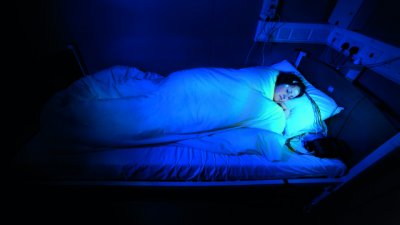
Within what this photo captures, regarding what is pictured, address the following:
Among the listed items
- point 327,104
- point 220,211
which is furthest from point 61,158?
point 327,104

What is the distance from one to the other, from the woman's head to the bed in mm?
152

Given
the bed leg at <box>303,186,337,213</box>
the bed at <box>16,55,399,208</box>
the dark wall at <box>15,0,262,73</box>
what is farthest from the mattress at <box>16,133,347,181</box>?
the dark wall at <box>15,0,262,73</box>

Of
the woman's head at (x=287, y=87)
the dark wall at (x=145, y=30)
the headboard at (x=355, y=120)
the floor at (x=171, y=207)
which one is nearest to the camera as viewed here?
the headboard at (x=355, y=120)

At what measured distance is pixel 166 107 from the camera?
1.15 meters

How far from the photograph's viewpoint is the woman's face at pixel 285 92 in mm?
1333

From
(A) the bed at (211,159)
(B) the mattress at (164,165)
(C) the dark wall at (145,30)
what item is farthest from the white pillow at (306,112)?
(C) the dark wall at (145,30)

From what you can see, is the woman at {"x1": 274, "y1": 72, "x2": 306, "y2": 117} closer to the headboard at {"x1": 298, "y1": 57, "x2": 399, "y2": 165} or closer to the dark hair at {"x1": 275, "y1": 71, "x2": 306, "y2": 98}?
the dark hair at {"x1": 275, "y1": 71, "x2": 306, "y2": 98}

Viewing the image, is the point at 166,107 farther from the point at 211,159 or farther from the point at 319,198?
the point at 319,198

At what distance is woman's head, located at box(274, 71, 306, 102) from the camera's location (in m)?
1.33

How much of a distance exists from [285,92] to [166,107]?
0.89 m

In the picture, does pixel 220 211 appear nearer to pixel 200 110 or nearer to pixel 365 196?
pixel 200 110

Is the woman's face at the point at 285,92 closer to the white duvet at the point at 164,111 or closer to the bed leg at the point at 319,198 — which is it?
the white duvet at the point at 164,111

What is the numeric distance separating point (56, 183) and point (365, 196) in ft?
6.04

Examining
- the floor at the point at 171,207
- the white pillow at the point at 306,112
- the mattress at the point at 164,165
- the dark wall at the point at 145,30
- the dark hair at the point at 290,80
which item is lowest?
the floor at the point at 171,207
